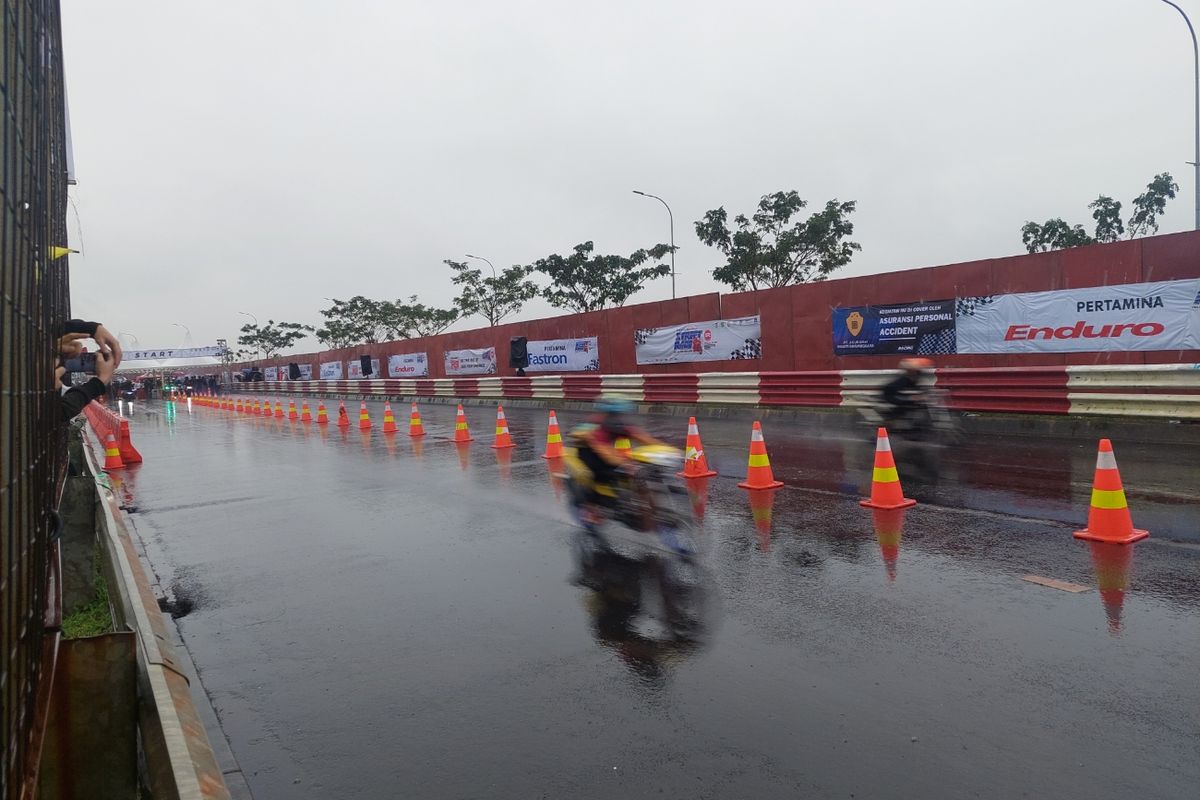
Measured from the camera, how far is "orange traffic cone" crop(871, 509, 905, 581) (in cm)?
630

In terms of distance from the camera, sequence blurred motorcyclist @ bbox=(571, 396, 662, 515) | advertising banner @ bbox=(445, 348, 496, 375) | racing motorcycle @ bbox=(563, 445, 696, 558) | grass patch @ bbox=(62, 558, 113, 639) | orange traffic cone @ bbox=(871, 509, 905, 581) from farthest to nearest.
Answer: advertising banner @ bbox=(445, 348, 496, 375), blurred motorcyclist @ bbox=(571, 396, 662, 515), racing motorcycle @ bbox=(563, 445, 696, 558), orange traffic cone @ bbox=(871, 509, 905, 581), grass patch @ bbox=(62, 558, 113, 639)

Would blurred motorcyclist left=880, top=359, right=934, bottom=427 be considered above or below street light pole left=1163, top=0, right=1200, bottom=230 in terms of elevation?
below

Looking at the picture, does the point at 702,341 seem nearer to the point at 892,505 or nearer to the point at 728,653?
the point at 892,505

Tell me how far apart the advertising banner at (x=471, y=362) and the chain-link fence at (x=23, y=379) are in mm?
31379

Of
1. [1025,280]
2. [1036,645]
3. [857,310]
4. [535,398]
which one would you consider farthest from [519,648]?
[535,398]

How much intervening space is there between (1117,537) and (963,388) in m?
8.98

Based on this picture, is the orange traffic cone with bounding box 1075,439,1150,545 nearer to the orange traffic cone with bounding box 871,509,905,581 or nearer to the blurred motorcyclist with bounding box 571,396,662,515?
the orange traffic cone with bounding box 871,509,905,581

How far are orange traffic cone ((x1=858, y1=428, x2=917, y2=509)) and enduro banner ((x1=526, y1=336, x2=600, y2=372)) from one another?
19268mm

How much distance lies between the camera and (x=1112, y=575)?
571 centimetres

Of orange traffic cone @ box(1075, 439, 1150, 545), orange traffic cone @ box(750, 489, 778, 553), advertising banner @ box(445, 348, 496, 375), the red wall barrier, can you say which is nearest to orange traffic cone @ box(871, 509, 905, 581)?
orange traffic cone @ box(750, 489, 778, 553)

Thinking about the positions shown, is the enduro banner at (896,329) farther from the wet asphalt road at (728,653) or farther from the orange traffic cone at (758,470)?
the orange traffic cone at (758,470)

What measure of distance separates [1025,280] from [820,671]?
1322 cm

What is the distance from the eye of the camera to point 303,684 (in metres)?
4.57

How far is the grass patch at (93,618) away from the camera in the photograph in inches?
230
